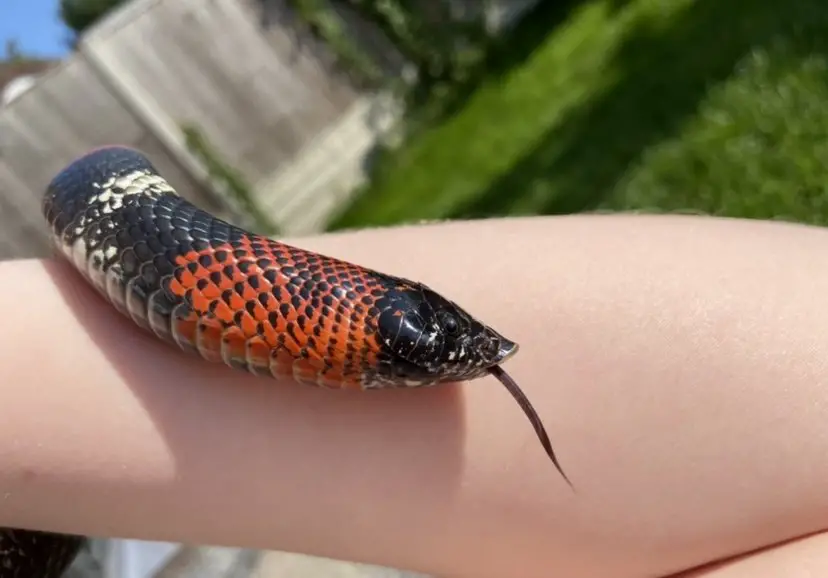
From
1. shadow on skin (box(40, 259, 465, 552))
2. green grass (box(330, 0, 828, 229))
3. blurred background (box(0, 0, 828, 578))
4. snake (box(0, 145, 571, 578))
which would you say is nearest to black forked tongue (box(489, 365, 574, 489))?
snake (box(0, 145, 571, 578))

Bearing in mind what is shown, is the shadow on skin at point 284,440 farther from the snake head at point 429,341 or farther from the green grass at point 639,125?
the green grass at point 639,125

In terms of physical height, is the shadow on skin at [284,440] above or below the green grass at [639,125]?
above

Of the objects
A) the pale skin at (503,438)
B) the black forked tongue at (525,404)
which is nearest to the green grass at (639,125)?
the pale skin at (503,438)

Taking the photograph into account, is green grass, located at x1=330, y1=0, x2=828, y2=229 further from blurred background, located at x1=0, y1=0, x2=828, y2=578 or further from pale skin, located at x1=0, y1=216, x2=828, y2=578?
pale skin, located at x1=0, y1=216, x2=828, y2=578

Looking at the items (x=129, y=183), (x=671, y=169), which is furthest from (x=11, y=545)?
(x=671, y=169)

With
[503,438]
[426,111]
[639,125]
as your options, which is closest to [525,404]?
[503,438]

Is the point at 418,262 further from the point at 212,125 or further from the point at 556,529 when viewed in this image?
the point at 212,125
